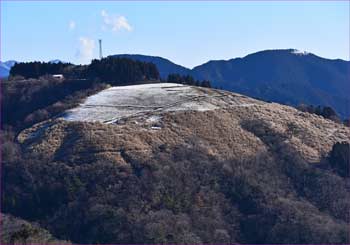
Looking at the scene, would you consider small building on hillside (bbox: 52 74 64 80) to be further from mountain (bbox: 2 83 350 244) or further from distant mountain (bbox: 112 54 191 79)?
distant mountain (bbox: 112 54 191 79)

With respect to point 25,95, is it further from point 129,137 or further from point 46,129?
point 129,137

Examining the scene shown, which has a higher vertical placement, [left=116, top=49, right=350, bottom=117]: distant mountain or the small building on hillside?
the small building on hillside

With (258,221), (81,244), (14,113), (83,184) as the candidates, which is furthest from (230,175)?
(14,113)

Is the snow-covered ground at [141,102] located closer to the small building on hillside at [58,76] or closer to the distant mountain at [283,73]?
the small building on hillside at [58,76]

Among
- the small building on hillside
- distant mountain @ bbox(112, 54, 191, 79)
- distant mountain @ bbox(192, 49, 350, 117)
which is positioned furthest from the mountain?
distant mountain @ bbox(112, 54, 191, 79)

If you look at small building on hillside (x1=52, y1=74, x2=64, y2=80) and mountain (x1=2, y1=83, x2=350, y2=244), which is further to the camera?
small building on hillside (x1=52, y1=74, x2=64, y2=80)

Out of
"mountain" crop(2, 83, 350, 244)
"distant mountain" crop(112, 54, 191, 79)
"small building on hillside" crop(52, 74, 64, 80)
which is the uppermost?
"small building on hillside" crop(52, 74, 64, 80)

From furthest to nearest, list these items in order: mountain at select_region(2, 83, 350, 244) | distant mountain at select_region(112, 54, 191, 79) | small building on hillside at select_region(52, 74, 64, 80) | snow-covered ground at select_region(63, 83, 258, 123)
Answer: distant mountain at select_region(112, 54, 191, 79)
small building on hillside at select_region(52, 74, 64, 80)
snow-covered ground at select_region(63, 83, 258, 123)
mountain at select_region(2, 83, 350, 244)

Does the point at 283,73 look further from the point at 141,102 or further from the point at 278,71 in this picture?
the point at 141,102

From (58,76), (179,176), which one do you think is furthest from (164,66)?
(179,176)
